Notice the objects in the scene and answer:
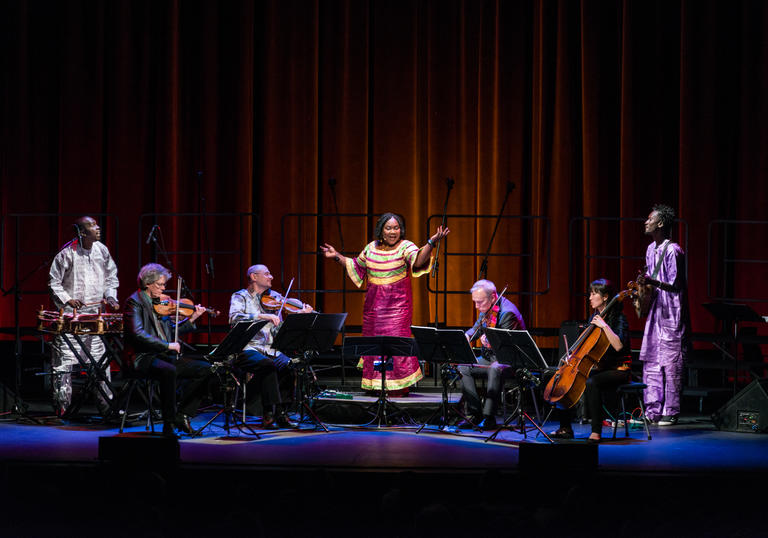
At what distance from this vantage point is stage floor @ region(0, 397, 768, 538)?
504 centimetres

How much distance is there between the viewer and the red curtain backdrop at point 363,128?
9336 millimetres

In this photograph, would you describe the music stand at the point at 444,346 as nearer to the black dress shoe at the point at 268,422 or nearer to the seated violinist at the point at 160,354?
the black dress shoe at the point at 268,422

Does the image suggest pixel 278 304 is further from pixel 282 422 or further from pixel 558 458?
pixel 558 458

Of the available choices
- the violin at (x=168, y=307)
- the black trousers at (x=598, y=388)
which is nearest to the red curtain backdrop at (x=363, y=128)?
the violin at (x=168, y=307)

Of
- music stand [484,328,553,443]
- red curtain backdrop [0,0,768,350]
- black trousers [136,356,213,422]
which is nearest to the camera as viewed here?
music stand [484,328,553,443]

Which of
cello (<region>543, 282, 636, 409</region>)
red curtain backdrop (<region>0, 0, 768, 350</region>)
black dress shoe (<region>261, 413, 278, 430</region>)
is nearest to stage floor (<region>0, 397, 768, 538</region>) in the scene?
cello (<region>543, 282, 636, 409</region>)

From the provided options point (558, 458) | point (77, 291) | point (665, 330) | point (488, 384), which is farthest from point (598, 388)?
point (77, 291)

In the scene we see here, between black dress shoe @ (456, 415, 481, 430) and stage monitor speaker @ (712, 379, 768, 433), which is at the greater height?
stage monitor speaker @ (712, 379, 768, 433)

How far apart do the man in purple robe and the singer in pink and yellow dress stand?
1.75 metres

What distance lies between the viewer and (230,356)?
22.5 feet

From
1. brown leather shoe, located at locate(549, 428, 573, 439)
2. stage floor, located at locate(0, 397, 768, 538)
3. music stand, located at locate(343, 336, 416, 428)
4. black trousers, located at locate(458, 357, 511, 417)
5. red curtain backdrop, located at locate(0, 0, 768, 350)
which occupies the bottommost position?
stage floor, located at locate(0, 397, 768, 538)

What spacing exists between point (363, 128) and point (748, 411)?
15.0ft

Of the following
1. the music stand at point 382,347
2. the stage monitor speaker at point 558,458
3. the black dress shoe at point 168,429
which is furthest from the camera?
the music stand at point 382,347

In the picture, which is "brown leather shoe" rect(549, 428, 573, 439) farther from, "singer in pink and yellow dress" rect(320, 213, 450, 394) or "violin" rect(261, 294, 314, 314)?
"violin" rect(261, 294, 314, 314)
